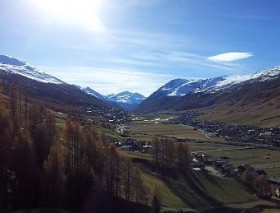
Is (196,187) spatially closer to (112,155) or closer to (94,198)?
(112,155)

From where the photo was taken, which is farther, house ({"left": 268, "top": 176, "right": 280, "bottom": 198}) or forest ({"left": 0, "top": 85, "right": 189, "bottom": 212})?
house ({"left": 268, "top": 176, "right": 280, "bottom": 198})

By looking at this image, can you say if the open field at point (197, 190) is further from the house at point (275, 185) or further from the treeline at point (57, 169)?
the house at point (275, 185)

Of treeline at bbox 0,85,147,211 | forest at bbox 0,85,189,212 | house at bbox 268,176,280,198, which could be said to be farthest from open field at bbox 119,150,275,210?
house at bbox 268,176,280,198

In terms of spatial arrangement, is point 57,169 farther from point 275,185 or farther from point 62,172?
point 275,185

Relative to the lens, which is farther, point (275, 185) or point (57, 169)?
point (275, 185)

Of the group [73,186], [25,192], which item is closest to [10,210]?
[25,192]

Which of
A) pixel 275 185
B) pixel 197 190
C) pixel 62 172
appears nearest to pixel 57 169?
pixel 62 172

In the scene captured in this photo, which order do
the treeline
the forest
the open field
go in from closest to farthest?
the treeline, the forest, the open field

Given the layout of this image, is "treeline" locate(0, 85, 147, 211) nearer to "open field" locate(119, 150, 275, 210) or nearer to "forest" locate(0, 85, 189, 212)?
"forest" locate(0, 85, 189, 212)

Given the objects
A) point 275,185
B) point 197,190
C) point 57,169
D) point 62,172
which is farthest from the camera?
point 275,185
